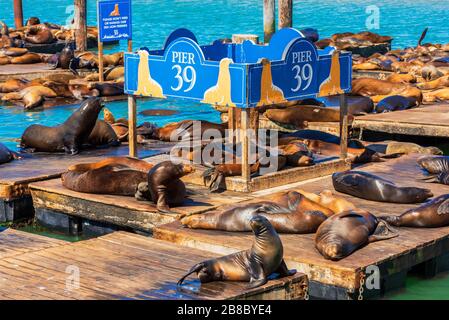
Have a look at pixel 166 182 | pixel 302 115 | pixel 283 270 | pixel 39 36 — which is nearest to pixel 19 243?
pixel 166 182

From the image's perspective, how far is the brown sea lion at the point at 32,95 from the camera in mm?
17734

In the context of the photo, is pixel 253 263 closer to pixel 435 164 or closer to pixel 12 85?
pixel 435 164

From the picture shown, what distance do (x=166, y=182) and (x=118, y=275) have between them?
6.33 feet

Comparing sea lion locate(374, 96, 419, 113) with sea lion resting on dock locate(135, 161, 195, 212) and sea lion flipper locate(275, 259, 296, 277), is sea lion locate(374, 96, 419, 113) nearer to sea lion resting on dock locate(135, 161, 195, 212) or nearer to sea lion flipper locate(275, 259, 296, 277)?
sea lion resting on dock locate(135, 161, 195, 212)

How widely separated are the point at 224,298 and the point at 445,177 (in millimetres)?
3970

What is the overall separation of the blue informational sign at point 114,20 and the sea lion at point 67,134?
5.87 metres

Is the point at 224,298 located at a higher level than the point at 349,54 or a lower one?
lower

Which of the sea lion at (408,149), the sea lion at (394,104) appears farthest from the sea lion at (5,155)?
the sea lion at (394,104)

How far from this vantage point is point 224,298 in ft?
21.6

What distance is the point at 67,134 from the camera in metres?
11.9

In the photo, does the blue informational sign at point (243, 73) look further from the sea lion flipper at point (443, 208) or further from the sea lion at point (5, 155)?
the sea lion flipper at point (443, 208)

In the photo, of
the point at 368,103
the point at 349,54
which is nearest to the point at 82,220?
the point at 349,54

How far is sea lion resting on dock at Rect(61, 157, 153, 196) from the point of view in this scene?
9.52m
